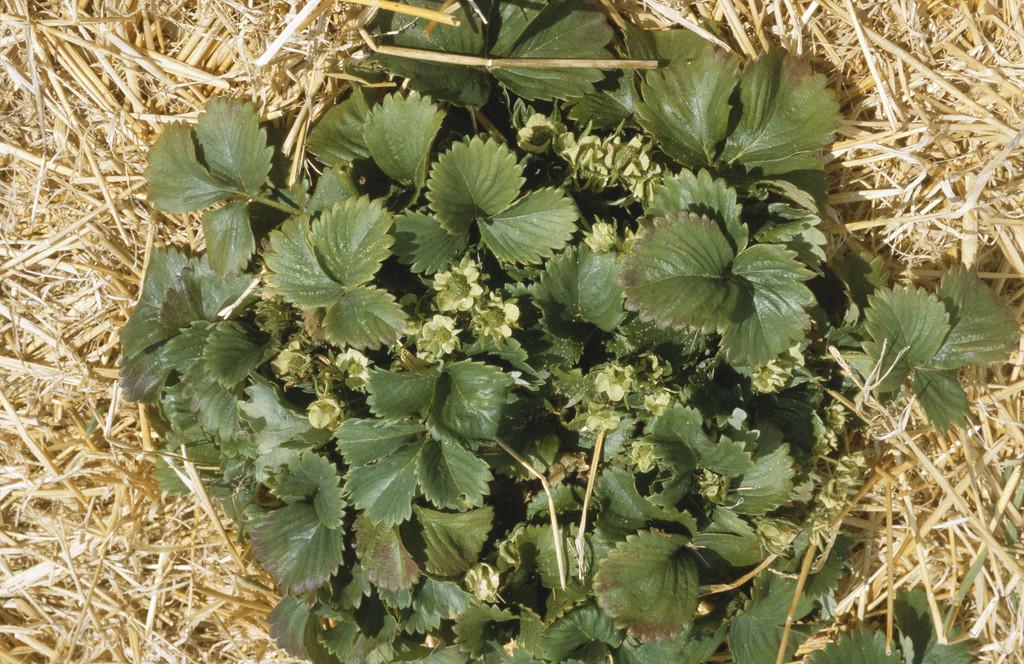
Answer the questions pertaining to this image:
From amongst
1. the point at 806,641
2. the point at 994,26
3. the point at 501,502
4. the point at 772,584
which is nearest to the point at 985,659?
the point at 806,641

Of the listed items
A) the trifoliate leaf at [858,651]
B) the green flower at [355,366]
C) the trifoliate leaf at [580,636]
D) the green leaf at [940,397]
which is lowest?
the trifoliate leaf at [858,651]

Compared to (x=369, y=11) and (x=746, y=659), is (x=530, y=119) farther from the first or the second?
(x=746, y=659)

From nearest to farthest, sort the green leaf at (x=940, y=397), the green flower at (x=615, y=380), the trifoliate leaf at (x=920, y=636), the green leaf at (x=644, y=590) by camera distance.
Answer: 1. the green flower at (x=615, y=380)
2. the green leaf at (x=644, y=590)
3. the green leaf at (x=940, y=397)
4. the trifoliate leaf at (x=920, y=636)

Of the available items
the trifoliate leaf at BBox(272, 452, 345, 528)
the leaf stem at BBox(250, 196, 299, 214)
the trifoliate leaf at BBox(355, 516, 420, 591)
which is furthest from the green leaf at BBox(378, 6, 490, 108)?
the trifoliate leaf at BBox(355, 516, 420, 591)

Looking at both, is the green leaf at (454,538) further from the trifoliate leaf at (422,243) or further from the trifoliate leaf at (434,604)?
the trifoliate leaf at (422,243)

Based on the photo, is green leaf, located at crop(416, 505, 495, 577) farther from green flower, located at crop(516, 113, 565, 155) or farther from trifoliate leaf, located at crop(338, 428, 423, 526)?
green flower, located at crop(516, 113, 565, 155)

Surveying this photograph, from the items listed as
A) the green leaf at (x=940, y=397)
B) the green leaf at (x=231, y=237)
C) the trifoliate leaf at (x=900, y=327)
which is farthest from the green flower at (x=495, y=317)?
the green leaf at (x=940, y=397)

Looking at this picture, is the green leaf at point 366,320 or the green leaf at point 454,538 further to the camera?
the green leaf at point 454,538

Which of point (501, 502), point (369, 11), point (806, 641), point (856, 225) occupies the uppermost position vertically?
point (369, 11)
